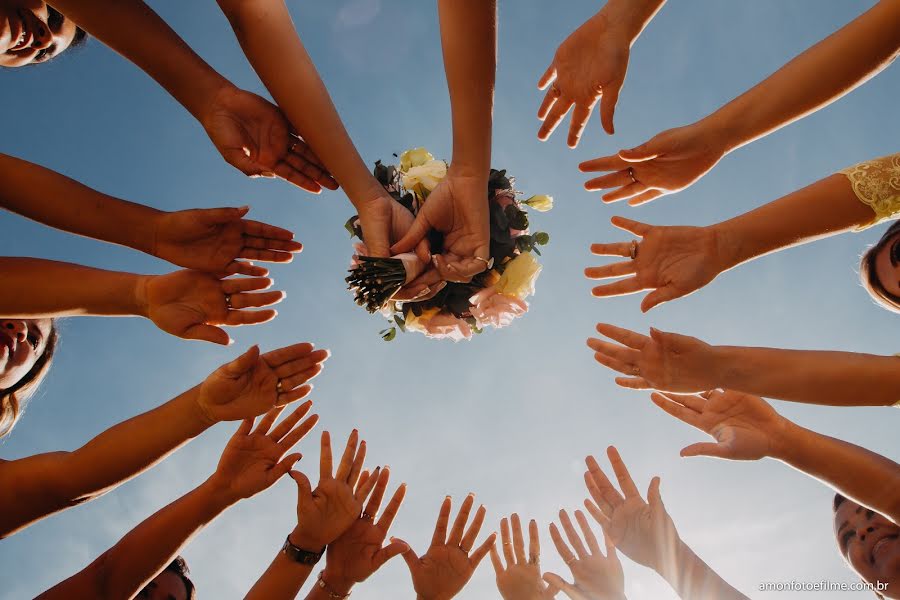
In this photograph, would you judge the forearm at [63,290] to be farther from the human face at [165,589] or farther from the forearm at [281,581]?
the human face at [165,589]

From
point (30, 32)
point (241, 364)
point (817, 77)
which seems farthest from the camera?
point (30, 32)

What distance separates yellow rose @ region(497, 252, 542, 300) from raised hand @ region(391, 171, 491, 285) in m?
0.35

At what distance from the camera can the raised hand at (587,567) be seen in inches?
164

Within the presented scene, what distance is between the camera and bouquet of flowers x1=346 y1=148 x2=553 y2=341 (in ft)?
12.8

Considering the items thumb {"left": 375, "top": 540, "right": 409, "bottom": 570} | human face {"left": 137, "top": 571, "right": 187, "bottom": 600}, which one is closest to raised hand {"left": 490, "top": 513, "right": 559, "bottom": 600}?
thumb {"left": 375, "top": 540, "right": 409, "bottom": 570}

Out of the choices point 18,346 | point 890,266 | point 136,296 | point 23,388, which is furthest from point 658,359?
point 23,388

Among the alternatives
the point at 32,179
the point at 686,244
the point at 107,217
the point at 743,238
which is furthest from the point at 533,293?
the point at 32,179

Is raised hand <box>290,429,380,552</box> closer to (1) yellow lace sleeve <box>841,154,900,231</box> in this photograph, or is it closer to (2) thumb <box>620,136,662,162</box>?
(2) thumb <box>620,136,662,162</box>

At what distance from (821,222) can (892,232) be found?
110 centimetres

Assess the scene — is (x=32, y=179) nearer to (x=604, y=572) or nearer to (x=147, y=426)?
(x=147, y=426)

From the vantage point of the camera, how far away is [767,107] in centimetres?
337

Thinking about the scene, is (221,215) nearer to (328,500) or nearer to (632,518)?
(328,500)

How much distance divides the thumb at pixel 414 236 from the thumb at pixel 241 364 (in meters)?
1.04

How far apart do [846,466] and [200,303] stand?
4.13 meters
